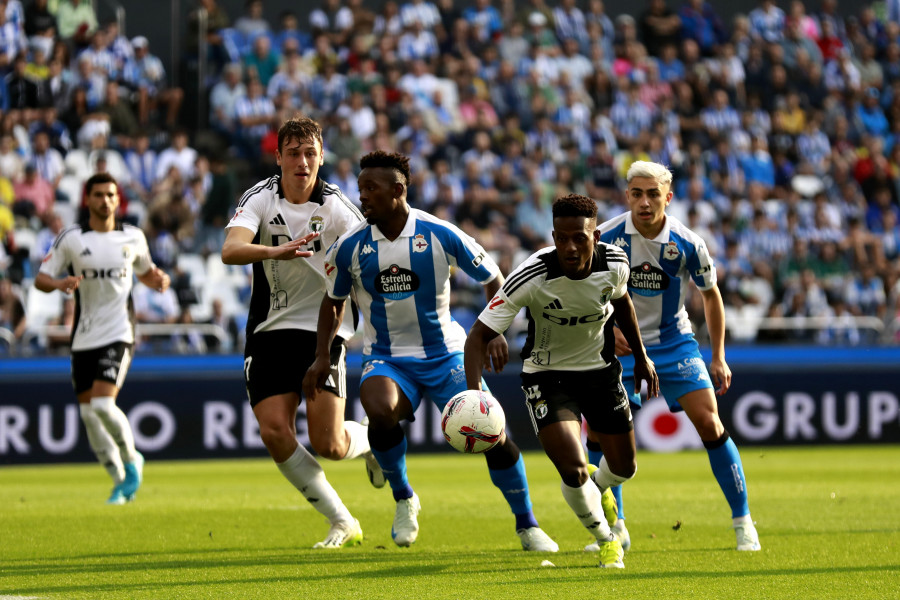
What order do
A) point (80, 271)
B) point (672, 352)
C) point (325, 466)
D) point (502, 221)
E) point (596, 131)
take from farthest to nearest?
point (596, 131) < point (502, 221) < point (325, 466) < point (80, 271) < point (672, 352)

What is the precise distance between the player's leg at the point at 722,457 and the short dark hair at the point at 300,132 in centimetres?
264

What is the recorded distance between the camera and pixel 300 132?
7438mm

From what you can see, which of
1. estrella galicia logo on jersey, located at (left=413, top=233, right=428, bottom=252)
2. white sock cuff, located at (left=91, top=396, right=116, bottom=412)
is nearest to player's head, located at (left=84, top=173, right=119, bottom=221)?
white sock cuff, located at (left=91, top=396, right=116, bottom=412)

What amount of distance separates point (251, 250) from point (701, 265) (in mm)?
2619

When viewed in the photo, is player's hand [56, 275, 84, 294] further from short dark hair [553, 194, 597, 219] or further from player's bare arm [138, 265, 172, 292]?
short dark hair [553, 194, 597, 219]

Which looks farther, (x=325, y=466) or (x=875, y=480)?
(x=325, y=466)

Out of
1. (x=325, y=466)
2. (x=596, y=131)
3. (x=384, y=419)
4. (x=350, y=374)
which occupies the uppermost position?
(x=596, y=131)

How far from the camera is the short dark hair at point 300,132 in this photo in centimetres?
744

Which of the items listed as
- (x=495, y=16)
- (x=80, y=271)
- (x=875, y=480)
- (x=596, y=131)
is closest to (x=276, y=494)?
(x=80, y=271)

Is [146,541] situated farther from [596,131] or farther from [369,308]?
[596,131]

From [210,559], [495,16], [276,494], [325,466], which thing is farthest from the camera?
[495,16]

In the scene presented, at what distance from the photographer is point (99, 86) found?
763 inches

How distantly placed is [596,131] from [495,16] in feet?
10.1

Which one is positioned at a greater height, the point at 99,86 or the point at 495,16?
the point at 495,16
